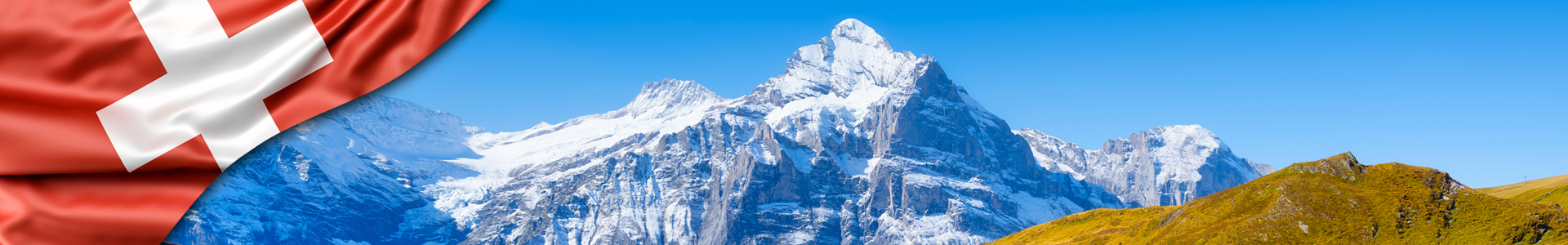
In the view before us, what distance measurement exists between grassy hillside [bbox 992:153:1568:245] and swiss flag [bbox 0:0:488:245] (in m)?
27.2

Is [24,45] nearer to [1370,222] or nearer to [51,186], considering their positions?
[51,186]

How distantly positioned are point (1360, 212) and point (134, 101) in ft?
97.5

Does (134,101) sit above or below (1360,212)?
above

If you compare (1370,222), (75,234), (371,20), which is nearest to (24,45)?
(75,234)

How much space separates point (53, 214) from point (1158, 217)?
36.6 meters

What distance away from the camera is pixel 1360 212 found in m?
27.4

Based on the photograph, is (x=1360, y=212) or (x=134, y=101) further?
A: (x=1360, y=212)

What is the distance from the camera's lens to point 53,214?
6.30 m

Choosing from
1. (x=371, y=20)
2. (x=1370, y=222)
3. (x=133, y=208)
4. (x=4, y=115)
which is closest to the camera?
(x=4, y=115)

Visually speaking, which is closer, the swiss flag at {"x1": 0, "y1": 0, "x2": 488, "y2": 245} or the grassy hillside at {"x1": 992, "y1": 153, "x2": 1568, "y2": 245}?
the swiss flag at {"x1": 0, "y1": 0, "x2": 488, "y2": 245}

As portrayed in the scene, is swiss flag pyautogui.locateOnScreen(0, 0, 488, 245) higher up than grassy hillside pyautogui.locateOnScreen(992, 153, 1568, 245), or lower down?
higher up

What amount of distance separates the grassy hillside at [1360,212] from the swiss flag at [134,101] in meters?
27.2

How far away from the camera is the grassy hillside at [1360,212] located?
81.9 feet

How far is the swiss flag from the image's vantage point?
6199 millimetres
